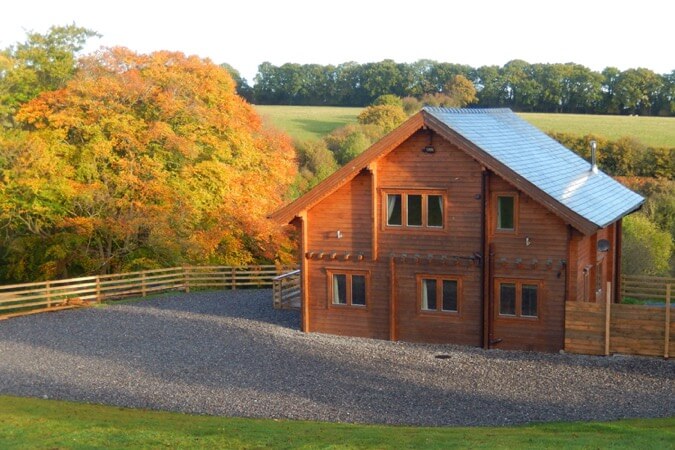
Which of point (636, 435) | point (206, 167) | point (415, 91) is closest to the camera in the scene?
point (636, 435)

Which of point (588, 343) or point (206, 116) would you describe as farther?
point (206, 116)

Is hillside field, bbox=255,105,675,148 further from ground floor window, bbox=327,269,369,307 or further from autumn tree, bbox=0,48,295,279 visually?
ground floor window, bbox=327,269,369,307

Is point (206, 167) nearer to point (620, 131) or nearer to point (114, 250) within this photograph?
point (114, 250)

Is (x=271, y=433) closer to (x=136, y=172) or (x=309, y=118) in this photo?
(x=136, y=172)

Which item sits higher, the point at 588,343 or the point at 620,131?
the point at 620,131

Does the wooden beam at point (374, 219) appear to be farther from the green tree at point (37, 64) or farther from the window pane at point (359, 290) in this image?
the green tree at point (37, 64)

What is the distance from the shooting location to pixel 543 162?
26.7 m

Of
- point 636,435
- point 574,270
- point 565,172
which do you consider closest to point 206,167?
point 565,172

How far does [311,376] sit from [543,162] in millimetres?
10540

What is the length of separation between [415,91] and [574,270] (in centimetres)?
6832

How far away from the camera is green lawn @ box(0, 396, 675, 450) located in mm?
14516

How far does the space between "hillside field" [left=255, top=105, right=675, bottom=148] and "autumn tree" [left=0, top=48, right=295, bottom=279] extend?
24042mm

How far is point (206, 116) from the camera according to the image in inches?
1581

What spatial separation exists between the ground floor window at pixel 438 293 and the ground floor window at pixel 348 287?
5.68 ft
